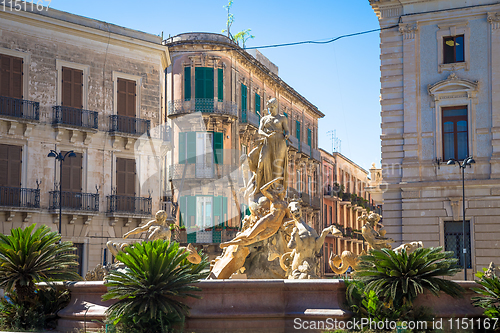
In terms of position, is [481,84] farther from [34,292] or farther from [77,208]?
[34,292]

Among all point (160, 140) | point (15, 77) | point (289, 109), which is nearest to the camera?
point (15, 77)

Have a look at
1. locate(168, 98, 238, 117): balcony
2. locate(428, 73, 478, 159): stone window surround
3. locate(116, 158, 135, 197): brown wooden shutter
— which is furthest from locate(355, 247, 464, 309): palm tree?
locate(168, 98, 238, 117): balcony

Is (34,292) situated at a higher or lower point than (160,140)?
lower

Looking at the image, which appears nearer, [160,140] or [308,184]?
[160,140]

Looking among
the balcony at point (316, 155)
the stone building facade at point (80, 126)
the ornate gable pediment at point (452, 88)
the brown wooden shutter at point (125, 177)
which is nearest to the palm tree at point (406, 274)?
the ornate gable pediment at point (452, 88)

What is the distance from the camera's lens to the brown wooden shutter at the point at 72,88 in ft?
99.6

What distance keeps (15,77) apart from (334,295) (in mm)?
22310

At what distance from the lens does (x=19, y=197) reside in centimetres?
2809

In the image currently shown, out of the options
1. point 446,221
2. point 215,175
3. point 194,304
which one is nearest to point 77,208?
point 215,175

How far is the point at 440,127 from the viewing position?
27.3 meters

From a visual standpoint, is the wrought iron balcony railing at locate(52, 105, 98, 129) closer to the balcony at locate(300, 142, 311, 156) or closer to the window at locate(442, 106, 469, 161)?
the window at locate(442, 106, 469, 161)

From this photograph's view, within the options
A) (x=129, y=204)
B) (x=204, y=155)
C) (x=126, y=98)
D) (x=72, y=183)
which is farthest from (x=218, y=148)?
(x=72, y=183)

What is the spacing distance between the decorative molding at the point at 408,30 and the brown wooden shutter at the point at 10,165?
16.4m

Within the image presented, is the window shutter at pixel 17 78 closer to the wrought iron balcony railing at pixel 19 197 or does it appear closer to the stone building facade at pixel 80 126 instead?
the stone building facade at pixel 80 126
